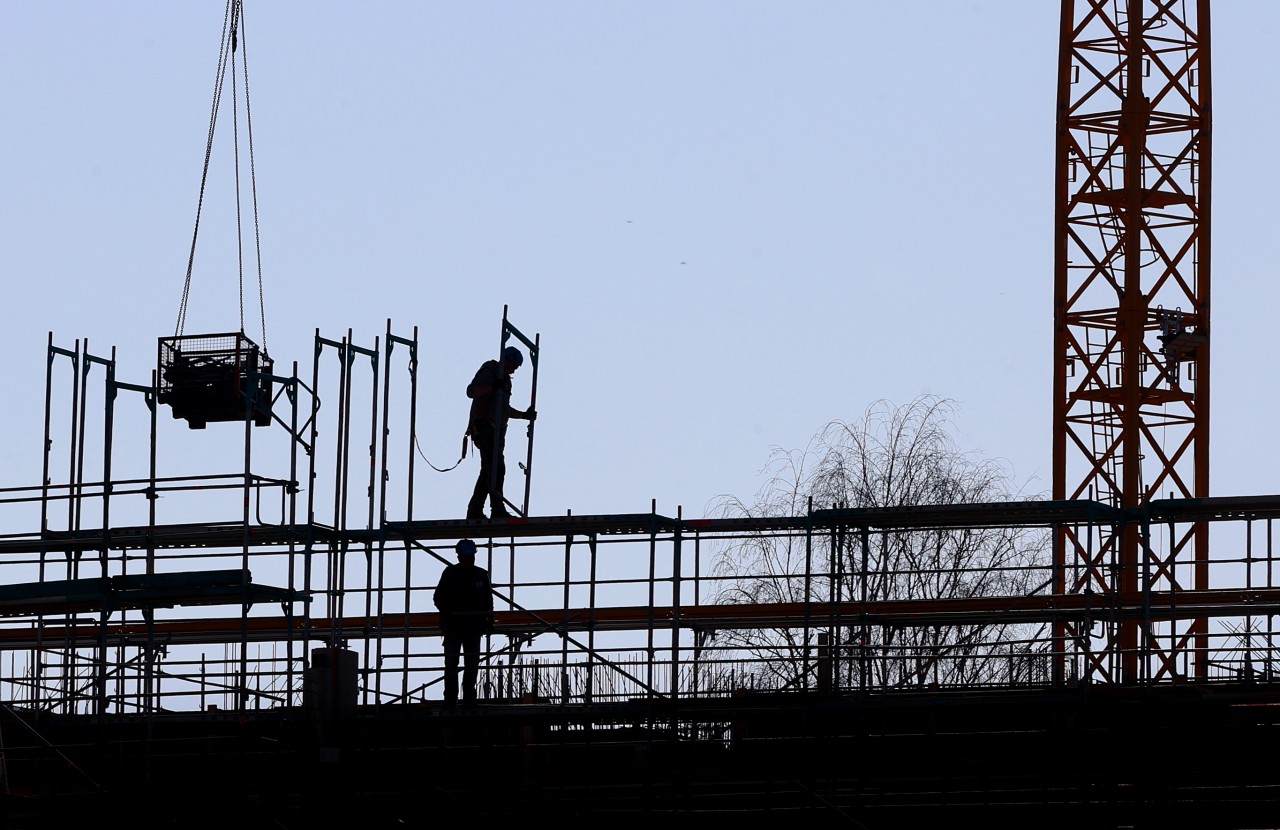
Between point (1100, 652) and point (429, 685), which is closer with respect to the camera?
point (1100, 652)

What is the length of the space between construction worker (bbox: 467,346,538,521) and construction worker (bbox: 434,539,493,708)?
1.43m

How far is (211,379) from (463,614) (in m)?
4.16

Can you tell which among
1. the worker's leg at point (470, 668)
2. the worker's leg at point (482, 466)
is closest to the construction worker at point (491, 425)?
the worker's leg at point (482, 466)

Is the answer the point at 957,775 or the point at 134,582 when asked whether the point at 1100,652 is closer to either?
the point at 957,775

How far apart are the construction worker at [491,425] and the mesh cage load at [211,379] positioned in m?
2.03

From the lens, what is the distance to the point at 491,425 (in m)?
28.3

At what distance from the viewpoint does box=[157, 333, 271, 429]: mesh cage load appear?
28391 millimetres

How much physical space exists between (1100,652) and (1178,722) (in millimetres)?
1342

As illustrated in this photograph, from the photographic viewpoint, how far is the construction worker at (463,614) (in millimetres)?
26531

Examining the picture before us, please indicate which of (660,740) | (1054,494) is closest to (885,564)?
(1054,494)

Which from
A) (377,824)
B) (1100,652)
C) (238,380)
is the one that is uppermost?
(238,380)

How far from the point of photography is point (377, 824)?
25812 mm

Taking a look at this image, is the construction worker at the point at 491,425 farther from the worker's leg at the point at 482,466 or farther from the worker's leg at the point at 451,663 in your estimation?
the worker's leg at the point at 451,663

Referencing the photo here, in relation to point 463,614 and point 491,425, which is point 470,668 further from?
point 491,425
